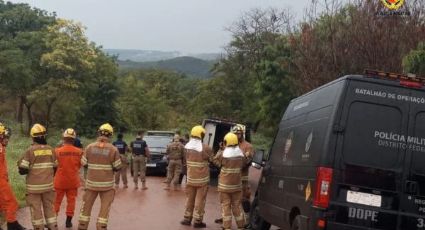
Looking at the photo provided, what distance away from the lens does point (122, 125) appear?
53.8m

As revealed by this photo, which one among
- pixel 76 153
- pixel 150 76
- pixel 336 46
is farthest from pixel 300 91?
pixel 150 76

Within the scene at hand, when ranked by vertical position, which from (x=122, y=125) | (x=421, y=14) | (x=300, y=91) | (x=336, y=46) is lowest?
(x=122, y=125)

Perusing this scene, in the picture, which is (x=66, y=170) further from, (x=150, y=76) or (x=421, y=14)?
(x=150, y=76)

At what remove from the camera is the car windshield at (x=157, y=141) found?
24.1 meters

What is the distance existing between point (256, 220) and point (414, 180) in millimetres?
4444

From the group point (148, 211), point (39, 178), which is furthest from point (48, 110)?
point (39, 178)

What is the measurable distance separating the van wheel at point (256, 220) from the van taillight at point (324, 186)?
3602 millimetres

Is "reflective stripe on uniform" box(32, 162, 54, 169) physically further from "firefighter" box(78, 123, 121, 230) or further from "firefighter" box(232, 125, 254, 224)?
"firefighter" box(232, 125, 254, 224)

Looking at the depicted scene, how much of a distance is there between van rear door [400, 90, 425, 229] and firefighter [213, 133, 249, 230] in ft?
13.9

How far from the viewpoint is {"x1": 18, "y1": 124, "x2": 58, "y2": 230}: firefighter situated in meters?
9.31

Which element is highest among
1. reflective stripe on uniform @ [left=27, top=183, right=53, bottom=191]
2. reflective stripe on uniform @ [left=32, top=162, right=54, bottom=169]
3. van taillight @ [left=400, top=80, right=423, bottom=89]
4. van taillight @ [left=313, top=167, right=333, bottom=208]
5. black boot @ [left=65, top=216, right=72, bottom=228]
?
van taillight @ [left=400, top=80, right=423, bottom=89]

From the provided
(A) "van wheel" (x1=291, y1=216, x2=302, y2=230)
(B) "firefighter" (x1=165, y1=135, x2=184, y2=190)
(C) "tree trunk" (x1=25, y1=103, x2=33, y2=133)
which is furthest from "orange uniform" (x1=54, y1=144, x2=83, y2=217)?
(C) "tree trunk" (x1=25, y1=103, x2=33, y2=133)

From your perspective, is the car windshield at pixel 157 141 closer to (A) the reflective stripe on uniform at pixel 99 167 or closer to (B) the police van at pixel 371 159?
(A) the reflective stripe on uniform at pixel 99 167

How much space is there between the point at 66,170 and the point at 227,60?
38.1m
